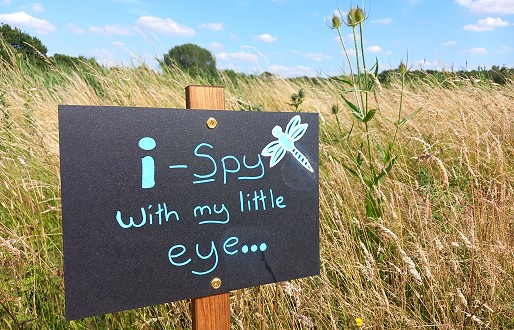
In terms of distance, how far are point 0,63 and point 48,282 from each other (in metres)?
3.25

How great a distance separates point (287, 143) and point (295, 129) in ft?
0.17

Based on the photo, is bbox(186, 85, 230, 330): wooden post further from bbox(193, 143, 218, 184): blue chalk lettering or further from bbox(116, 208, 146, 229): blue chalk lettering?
bbox(116, 208, 146, 229): blue chalk lettering

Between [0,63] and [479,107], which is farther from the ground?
[0,63]

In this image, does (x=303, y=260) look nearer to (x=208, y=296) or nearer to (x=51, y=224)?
(x=208, y=296)

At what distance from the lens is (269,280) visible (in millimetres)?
1293

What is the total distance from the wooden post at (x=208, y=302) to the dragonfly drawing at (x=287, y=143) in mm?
184

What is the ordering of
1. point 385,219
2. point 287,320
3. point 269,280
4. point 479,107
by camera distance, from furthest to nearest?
point 479,107 → point 385,219 → point 287,320 → point 269,280

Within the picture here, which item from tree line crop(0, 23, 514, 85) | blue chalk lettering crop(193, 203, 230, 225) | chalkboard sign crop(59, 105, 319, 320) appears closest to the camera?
chalkboard sign crop(59, 105, 319, 320)

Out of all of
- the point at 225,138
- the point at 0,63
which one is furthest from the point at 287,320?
the point at 0,63

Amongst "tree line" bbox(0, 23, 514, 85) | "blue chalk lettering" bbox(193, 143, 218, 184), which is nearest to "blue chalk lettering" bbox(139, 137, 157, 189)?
"blue chalk lettering" bbox(193, 143, 218, 184)

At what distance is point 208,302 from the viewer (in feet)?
4.12

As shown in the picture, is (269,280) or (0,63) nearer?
(269,280)

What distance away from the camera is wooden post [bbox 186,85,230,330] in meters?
1.25

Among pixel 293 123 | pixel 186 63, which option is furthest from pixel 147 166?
pixel 186 63
